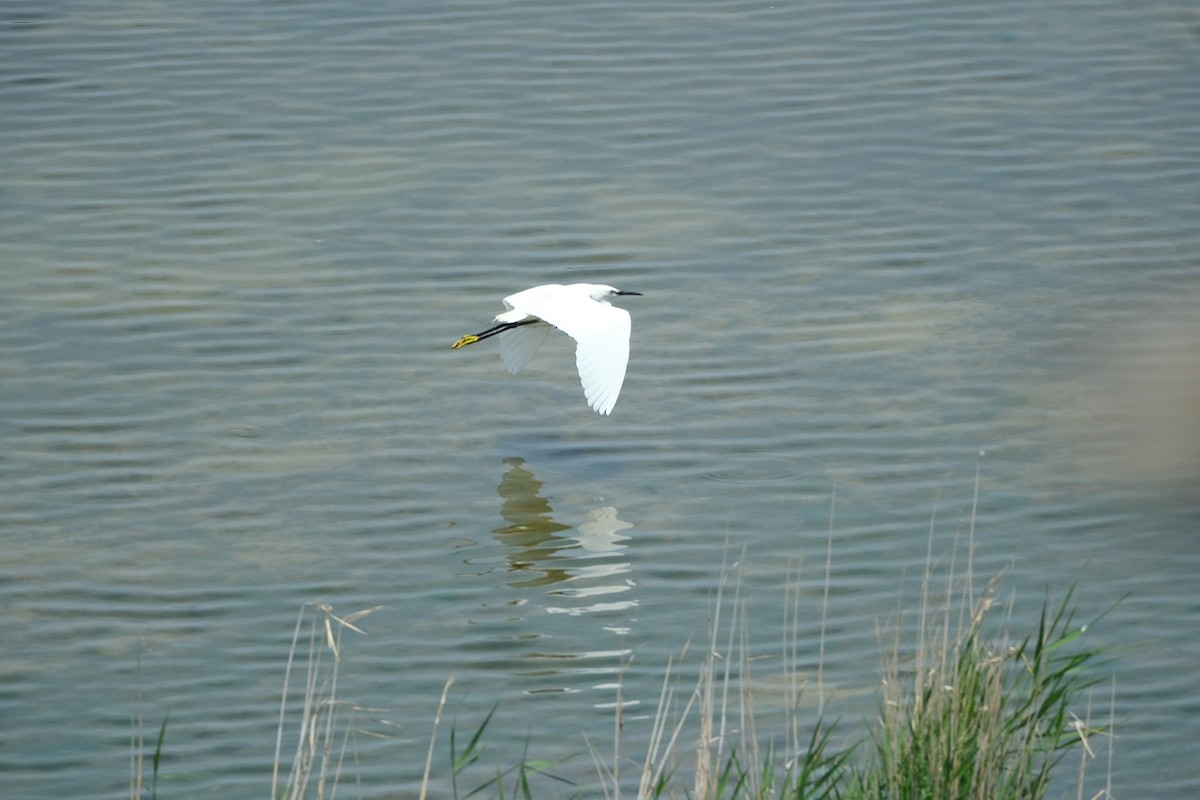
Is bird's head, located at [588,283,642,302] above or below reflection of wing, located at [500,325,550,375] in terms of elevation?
above

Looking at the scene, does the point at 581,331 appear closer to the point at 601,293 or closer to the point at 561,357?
the point at 601,293

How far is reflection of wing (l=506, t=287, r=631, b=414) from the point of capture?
510cm

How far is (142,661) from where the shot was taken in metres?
4.28

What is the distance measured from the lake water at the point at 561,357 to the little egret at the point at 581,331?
0.73ft

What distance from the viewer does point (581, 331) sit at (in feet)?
17.2

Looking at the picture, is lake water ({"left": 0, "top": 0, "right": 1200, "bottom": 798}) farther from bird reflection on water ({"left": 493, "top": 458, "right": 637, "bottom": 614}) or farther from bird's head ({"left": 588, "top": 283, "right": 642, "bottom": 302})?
bird's head ({"left": 588, "top": 283, "right": 642, "bottom": 302})

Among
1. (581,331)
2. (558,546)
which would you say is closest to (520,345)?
(581,331)

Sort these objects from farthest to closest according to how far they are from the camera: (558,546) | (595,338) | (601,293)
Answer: (601,293) < (595,338) < (558,546)

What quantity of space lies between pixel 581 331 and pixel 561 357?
958 mm

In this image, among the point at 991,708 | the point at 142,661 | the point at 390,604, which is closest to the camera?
the point at 991,708

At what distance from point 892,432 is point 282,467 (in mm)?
1884

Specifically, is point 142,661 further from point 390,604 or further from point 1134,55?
point 1134,55

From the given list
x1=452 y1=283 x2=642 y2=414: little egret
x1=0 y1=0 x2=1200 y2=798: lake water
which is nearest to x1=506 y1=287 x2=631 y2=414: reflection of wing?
x1=452 y1=283 x2=642 y2=414: little egret

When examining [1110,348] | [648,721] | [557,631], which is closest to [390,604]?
[557,631]
